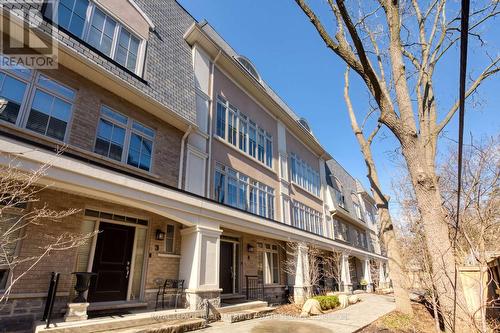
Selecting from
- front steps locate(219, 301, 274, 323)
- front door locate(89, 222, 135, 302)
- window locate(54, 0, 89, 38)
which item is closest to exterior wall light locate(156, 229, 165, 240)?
front door locate(89, 222, 135, 302)

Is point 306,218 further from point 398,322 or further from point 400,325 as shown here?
point 400,325

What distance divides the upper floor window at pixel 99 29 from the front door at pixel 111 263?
17.1 feet

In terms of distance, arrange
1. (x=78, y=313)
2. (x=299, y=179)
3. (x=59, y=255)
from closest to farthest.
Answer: (x=78, y=313), (x=59, y=255), (x=299, y=179)

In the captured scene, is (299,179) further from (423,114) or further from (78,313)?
(78,313)

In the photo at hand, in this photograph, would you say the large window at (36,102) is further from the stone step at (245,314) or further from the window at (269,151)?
the window at (269,151)

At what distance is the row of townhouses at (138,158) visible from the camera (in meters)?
6.24

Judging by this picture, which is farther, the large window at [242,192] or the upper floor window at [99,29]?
the large window at [242,192]

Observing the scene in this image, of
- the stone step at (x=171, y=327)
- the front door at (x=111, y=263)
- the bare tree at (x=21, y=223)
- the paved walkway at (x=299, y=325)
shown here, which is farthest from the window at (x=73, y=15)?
the paved walkway at (x=299, y=325)

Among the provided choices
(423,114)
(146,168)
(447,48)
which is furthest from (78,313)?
(447,48)

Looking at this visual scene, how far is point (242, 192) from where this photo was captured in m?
13.3

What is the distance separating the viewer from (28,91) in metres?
6.76

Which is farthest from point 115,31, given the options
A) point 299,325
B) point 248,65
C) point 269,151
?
point 299,325

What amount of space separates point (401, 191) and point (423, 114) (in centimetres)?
950
